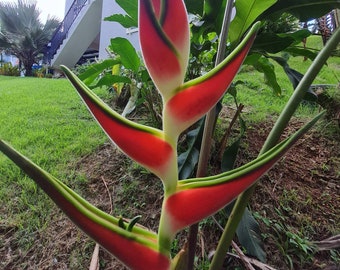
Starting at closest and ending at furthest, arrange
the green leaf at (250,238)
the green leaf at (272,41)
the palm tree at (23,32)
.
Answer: the green leaf at (250,238) → the green leaf at (272,41) → the palm tree at (23,32)

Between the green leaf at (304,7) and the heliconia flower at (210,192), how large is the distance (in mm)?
584

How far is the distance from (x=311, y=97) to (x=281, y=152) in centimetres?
62

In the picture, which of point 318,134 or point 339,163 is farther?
point 318,134

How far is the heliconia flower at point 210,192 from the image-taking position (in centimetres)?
30

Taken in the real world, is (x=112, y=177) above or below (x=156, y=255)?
below

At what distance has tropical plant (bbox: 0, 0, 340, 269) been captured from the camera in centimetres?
30

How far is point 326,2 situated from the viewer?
75 centimetres

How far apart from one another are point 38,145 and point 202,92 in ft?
5.08

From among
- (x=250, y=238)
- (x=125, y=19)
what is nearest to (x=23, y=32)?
(x=125, y=19)

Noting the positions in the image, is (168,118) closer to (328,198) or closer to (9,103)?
(328,198)

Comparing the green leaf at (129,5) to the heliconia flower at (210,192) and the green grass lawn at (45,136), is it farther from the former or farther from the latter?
the heliconia flower at (210,192)

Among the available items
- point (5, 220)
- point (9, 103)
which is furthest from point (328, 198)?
point (9, 103)

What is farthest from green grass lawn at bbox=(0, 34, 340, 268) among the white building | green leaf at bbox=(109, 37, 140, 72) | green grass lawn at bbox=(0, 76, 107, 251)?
the white building

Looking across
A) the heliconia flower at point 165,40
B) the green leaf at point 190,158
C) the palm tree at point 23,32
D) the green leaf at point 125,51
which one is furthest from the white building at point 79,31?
the heliconia flower at point 165,40
